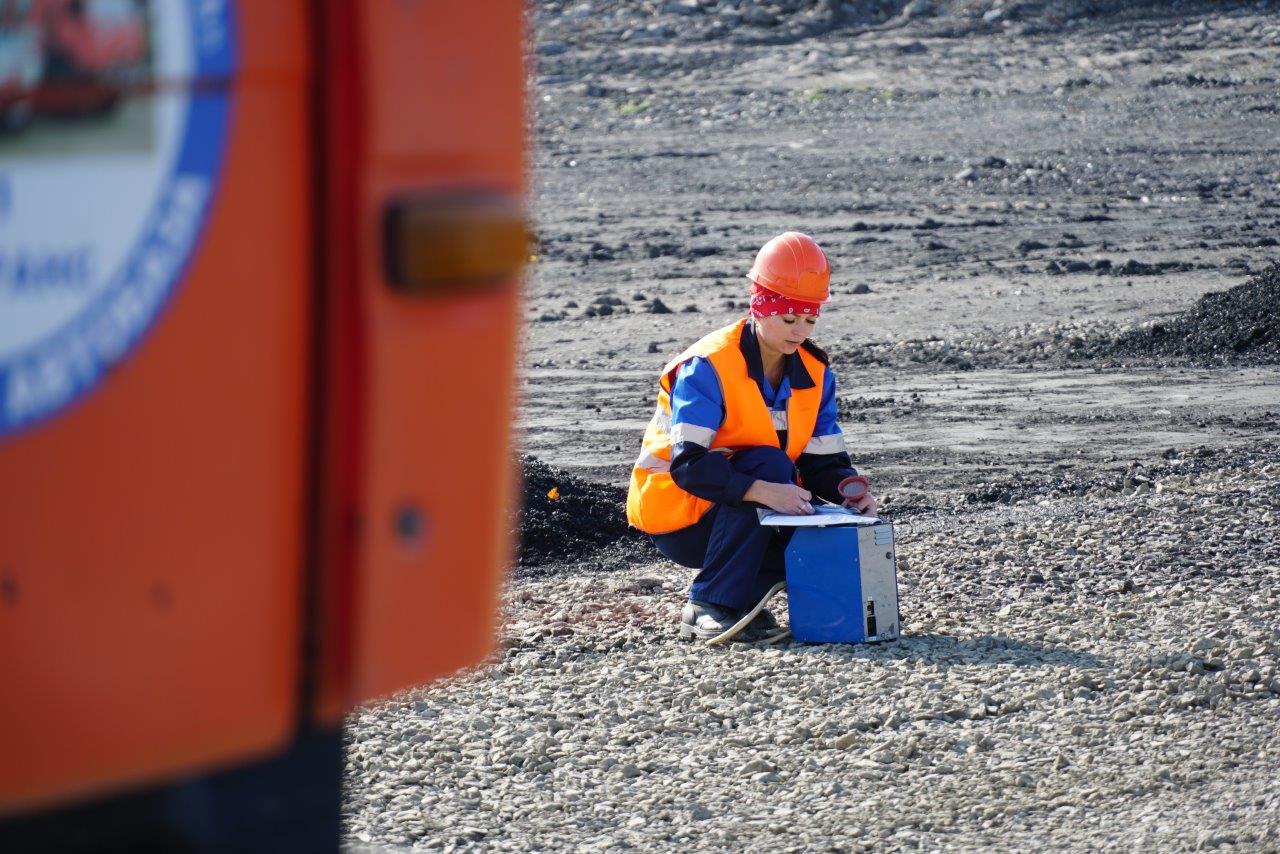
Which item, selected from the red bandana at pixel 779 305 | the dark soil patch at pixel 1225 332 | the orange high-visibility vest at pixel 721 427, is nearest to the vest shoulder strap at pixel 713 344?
the orange high-visibility vest at pixel 721 427

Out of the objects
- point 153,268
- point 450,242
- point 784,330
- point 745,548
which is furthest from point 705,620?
point 153,268

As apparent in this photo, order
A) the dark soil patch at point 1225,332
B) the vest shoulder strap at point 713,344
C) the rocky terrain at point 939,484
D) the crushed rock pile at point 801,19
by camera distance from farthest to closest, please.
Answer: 1. the crushed rock pile at point 801,19
2. the dark soil patch at point 1225,332
3. the vest shoulder strap at point 713,344
4. the rocky terrain at point 939,484

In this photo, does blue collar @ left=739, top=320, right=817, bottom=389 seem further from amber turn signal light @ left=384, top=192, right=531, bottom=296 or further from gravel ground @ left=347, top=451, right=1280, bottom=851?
amber turn signal light @ left=384, top=192, right=531, bottom=296

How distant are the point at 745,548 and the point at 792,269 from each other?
0.98m

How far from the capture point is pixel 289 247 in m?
1.95

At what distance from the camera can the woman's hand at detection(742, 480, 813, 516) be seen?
19.0 ft

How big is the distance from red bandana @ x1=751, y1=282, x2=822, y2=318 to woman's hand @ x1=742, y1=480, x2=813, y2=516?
0.57 m

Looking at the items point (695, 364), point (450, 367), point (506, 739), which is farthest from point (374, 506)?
point (695, 364)

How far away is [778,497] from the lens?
5793mm

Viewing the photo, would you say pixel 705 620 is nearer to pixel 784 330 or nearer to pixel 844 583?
pixel 844 583

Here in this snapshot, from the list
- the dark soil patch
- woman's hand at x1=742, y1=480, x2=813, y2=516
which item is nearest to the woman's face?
woman's hand at x1=742, y1=480, x2=813, y2=516

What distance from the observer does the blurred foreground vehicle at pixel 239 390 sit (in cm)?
180

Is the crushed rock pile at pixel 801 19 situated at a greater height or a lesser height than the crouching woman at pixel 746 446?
greater

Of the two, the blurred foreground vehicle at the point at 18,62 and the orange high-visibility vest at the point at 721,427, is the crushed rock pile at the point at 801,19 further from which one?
the blurred foreground vehicle at the point at 18,62
